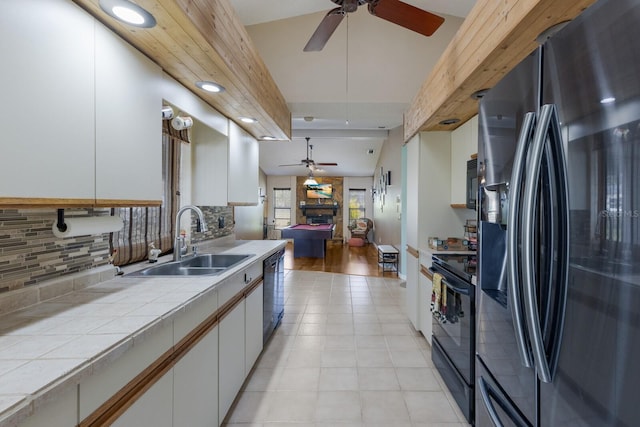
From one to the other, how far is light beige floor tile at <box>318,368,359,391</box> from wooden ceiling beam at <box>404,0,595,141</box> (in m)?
2.20

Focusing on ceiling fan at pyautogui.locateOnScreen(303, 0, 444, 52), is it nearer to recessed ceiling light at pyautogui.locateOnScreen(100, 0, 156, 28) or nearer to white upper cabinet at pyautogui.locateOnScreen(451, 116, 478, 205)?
white upper cabinet at pyautogui.locateOnScreen(451, 116, 478, 205)

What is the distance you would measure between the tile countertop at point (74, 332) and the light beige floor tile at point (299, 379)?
1171mm

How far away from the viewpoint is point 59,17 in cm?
105

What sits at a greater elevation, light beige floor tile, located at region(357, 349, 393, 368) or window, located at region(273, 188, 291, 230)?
window, located at region(273, 188, 291, 230)

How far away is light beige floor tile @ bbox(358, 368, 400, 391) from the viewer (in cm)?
219

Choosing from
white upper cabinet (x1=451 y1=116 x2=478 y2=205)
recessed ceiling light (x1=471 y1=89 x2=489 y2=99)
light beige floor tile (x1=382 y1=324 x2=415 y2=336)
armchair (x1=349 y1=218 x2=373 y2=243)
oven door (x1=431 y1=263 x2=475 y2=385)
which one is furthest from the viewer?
armchair (x1=349 y1=218 x2=373 y2=243)

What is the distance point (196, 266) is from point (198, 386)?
1.22 meters

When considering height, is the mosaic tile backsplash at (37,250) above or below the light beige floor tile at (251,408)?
above

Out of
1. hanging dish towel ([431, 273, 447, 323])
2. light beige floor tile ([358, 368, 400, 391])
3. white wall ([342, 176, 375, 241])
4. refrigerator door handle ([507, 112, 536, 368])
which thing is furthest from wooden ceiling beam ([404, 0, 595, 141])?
white wall ([342, 176, 375, 241])

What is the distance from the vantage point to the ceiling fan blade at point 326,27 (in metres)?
2.16

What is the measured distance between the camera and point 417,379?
7.50ft

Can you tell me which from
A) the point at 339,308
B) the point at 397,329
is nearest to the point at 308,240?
the point at 339,308

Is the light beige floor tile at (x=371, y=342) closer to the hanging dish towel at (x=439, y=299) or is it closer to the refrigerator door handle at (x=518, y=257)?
the hanging dish towel at (x=439, y=299)

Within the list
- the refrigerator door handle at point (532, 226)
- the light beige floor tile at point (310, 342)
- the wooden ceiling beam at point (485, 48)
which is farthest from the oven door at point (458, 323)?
the wooden ceiling beam at point (485, 48)
